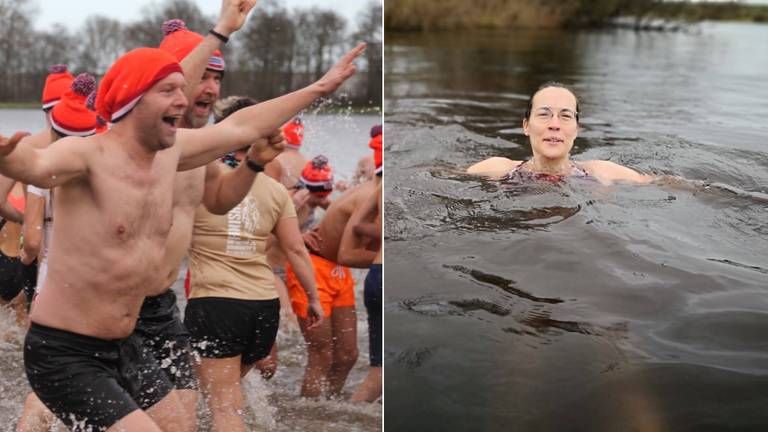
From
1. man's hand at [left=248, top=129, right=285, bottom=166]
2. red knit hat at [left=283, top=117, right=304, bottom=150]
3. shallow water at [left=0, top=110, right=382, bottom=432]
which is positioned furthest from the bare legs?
man's hand at [left=248, top=129, right=285, bottom=166]

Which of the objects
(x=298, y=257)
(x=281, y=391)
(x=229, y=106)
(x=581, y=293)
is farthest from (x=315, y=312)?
(x=581, y=293)

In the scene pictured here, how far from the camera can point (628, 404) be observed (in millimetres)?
3592

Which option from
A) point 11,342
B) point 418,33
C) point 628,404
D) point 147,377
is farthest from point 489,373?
point 418,33

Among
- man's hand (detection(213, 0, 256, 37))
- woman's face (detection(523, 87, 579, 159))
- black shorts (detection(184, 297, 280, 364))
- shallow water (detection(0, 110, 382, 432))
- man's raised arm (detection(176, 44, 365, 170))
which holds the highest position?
man's hand (detection(213, 0, 256, 37))

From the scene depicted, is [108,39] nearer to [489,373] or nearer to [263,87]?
[263,87]

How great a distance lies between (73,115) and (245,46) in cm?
464

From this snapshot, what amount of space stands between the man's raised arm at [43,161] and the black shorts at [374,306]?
2499mm

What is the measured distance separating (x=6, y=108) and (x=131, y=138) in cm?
448

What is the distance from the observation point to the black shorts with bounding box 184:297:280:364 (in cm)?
462

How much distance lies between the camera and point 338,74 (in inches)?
146

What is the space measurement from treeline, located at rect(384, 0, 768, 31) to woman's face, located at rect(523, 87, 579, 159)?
73.4 ft

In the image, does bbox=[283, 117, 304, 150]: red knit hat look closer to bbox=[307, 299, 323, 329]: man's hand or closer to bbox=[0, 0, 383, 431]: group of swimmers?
bbox=[0, 0, 383, 431]: group of swimmers

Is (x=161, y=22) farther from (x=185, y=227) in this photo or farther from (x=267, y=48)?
(x=185, y=227)

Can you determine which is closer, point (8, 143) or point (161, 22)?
point (8, 143)
